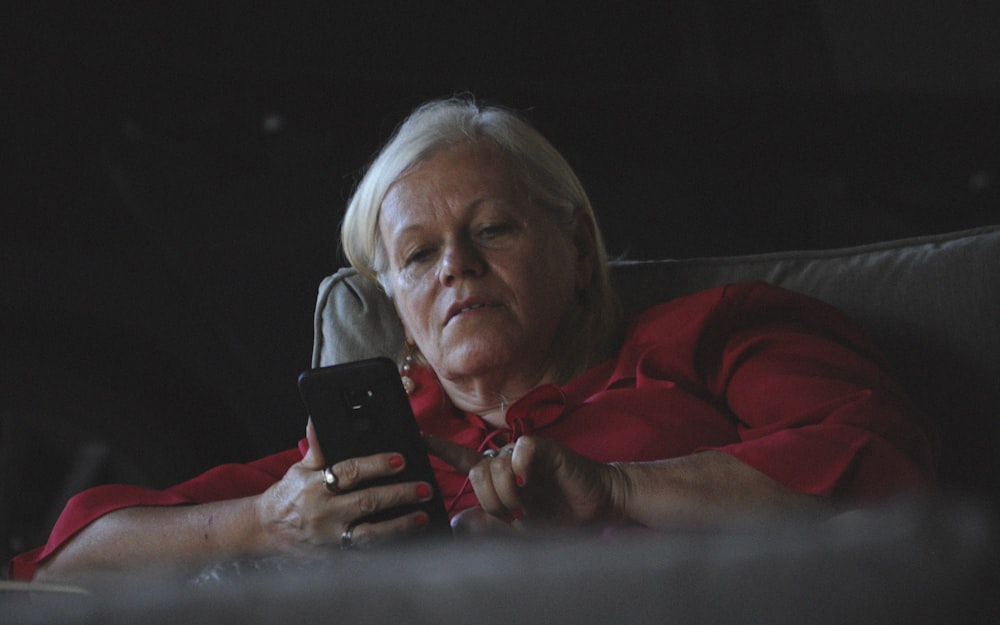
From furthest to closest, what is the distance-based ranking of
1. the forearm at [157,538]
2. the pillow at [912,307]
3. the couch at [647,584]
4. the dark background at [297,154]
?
the dark background at [297,154]
the pillow at [912,307]
the forearm at [157,538]
the couch at [647,584]

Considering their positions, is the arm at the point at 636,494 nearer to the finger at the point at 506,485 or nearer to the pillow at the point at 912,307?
the finger at the point at 506,485

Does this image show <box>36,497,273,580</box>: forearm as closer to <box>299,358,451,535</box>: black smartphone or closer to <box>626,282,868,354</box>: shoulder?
<box>299,358,451,535</box>: black smartphone

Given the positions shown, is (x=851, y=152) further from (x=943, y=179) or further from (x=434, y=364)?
(x=434, y=364)

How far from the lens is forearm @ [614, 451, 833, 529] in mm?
1045

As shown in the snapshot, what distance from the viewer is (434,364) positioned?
4.77 ft

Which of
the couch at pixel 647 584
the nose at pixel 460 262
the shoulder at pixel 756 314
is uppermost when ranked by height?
the couch at pixel 647 584

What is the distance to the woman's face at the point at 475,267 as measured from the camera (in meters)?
1.39

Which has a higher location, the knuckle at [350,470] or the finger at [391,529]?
the knuckle at [350,470]

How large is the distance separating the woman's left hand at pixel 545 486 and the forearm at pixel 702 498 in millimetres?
14

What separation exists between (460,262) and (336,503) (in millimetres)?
406

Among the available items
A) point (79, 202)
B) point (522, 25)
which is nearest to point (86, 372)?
point (79, 202)

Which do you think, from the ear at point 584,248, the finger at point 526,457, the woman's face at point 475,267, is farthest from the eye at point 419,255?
the finger at point 526,457

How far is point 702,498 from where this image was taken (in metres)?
1.05

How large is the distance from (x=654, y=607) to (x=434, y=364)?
105 centimetres
